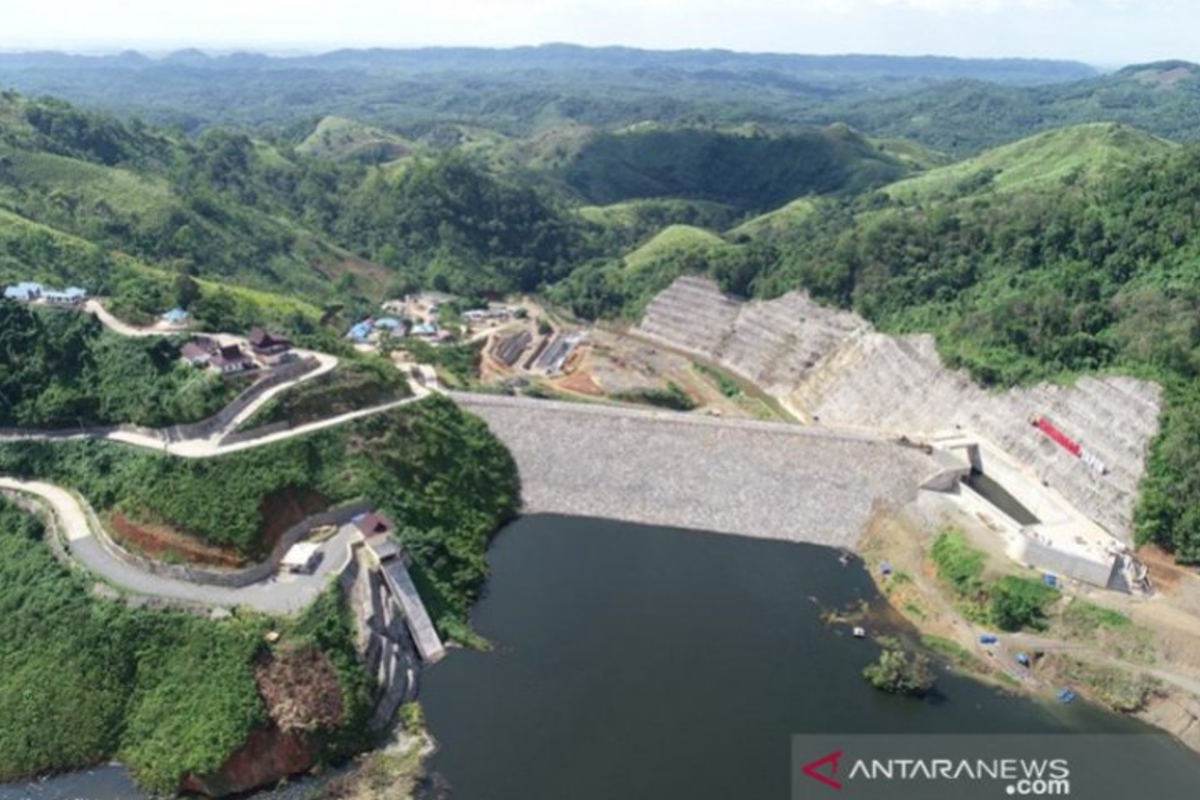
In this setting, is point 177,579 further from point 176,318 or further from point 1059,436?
point 1059,436

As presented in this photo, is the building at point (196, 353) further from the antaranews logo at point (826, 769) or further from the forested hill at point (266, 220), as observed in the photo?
the antaranews logo at point (826, 769)

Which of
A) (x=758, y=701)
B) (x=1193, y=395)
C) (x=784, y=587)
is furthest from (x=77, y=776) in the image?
(x=1193, y=395)

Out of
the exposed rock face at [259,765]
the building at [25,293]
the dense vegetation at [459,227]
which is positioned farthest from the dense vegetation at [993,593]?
the dense vegetation at [459,227]

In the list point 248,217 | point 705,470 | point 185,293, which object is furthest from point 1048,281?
point 248,217

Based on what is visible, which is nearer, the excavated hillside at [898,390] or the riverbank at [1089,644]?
the riverbank at [1089,644]

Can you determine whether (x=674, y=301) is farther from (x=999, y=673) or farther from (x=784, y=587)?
(x=999, y=673)

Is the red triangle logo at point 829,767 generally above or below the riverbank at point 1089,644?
below
